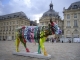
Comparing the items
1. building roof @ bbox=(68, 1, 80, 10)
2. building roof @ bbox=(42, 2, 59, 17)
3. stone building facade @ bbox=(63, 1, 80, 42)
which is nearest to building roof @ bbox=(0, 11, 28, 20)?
building roof @ bbox=(42, 2, 59, 17)

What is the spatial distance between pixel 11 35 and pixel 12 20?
6.96 m

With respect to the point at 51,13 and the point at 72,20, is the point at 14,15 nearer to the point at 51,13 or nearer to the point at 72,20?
the point at 51,13

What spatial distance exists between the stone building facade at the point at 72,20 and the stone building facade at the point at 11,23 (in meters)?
22.6

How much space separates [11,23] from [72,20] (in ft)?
97.8

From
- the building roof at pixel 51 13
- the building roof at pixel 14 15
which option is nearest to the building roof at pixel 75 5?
the building roof at pixel 51 13

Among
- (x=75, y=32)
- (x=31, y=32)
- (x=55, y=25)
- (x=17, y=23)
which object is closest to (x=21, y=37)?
(x=31, y=32)

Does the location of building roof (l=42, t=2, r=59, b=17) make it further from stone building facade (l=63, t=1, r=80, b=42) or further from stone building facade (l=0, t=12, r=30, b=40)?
stone building facade (l=63, t=1, r=80, b=42)

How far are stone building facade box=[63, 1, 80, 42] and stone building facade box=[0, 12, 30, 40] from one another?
74.2 feet

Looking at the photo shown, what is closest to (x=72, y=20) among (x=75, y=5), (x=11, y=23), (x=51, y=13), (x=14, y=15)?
(x=75, y=5)

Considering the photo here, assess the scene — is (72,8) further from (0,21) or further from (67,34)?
(0,21)

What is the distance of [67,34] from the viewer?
50875mm

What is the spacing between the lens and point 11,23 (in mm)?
67875

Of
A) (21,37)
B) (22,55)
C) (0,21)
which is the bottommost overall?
(22,55)

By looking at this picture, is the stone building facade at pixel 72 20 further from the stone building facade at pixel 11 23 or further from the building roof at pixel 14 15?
the building roof at pixel 14 15
